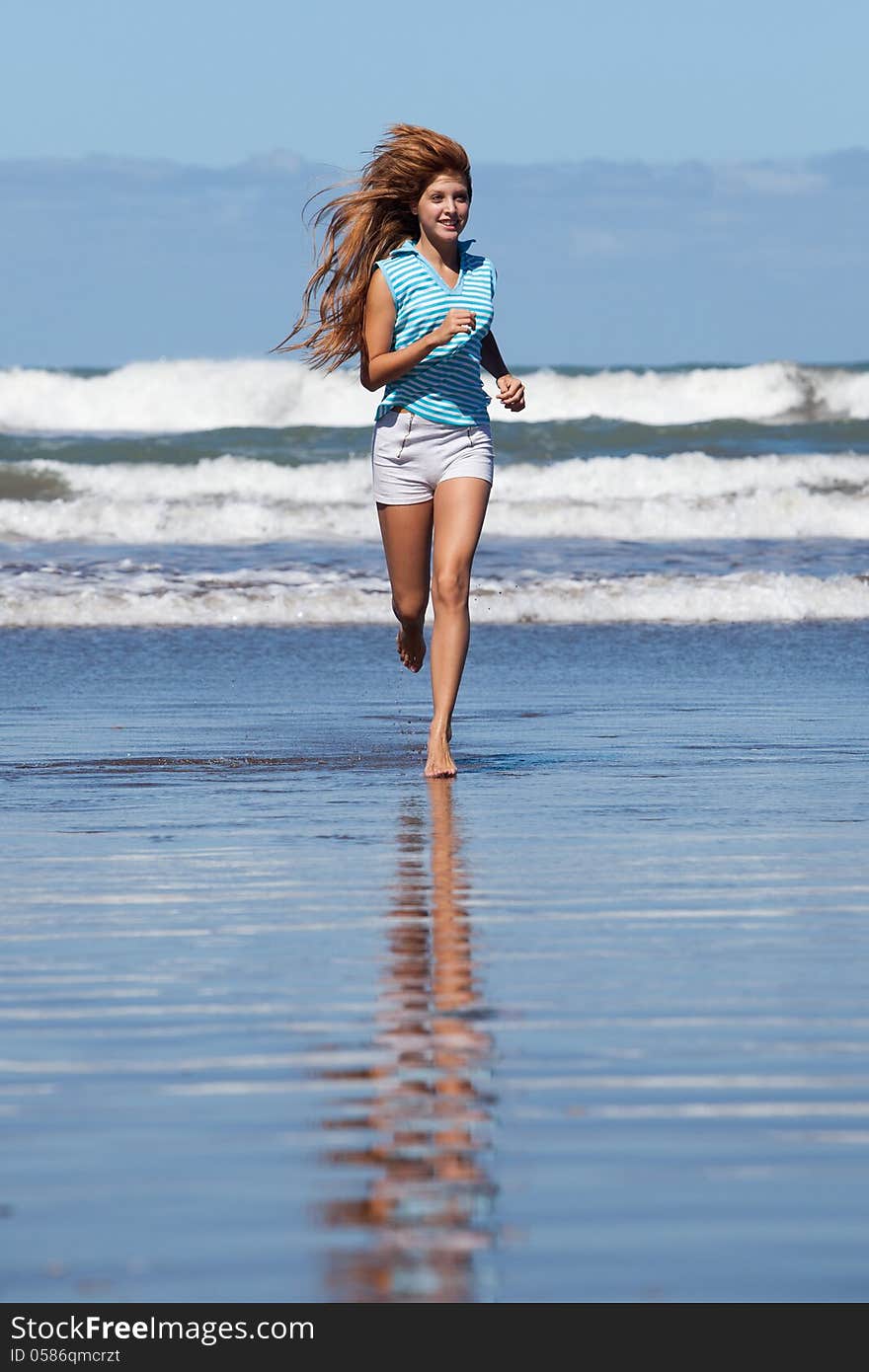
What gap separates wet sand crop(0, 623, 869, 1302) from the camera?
252 centimetres

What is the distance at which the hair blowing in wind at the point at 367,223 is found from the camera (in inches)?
263

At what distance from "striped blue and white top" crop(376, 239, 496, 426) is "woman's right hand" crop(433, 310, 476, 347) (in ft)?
0.30

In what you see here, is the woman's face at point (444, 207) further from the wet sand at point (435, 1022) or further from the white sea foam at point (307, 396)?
the white sea foam at point (307, 396)

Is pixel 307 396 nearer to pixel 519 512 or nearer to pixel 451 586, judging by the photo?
pixel 519 512

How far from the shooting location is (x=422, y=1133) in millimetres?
2926

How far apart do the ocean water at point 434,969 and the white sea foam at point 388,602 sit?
82 centimetres

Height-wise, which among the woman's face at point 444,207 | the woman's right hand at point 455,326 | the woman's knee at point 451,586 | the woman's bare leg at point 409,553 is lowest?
the woman's knee at point 451,586

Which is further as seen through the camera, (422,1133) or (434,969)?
(434,969)

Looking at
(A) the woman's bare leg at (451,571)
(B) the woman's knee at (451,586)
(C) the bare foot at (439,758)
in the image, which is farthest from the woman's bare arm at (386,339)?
(C) the bare foot at (439,758)

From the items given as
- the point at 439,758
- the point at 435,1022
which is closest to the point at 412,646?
the point at 439,758

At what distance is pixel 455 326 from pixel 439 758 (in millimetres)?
1274

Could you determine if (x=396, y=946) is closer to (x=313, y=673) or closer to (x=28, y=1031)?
(x=28, y=1031)

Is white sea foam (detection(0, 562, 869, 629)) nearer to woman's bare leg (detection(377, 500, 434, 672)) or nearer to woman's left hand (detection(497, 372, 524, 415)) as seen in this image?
woman's bare leg (detection(377, 500, 434, 672))

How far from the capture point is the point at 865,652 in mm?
10727
